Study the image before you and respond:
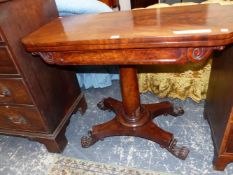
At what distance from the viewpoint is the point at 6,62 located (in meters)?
0.97

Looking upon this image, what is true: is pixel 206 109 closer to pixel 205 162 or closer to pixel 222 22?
pixel 205 162

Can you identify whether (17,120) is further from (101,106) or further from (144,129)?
(144,129)

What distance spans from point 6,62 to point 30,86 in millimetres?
153

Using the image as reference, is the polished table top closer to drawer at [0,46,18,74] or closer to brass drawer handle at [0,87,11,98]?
drawer at [0,46,18,74]

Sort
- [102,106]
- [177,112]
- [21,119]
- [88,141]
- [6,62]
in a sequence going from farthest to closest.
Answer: [102,106], [177,112], [88,141], [21,119], [6,62]

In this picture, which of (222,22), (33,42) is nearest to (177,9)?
(222,22)

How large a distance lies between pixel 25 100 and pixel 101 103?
63cm

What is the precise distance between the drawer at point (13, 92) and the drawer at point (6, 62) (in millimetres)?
46

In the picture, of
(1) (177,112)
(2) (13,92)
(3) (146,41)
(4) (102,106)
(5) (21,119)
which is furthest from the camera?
(4) (102,106)

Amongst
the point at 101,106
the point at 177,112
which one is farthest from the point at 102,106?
the point at 177,112

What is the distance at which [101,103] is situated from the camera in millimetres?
1613

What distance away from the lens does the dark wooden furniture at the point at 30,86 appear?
3.09 feet

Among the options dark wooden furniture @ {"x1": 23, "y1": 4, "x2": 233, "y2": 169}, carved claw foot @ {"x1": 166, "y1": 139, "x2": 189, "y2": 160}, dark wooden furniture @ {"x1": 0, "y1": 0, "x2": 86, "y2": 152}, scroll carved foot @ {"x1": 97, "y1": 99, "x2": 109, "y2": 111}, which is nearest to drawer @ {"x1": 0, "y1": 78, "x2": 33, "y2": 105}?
dark wooden furniture @ {"x1": 0, "y1": 0, "x2": 86, "y2": 152}

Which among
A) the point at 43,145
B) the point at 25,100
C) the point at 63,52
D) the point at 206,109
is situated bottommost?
the point at 43,145
